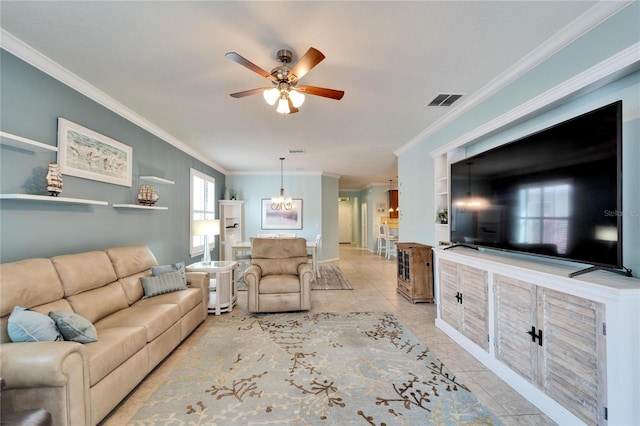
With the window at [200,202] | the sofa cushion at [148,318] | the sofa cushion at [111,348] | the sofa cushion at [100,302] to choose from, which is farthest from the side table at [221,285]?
the window at [200,202]

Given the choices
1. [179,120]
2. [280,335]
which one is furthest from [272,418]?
[179,120]

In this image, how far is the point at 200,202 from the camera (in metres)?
5.97

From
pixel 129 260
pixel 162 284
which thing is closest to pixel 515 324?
pixel 162 284

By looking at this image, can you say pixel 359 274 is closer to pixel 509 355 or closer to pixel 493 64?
pixel 509 355

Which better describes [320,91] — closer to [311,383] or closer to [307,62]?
[307,62]

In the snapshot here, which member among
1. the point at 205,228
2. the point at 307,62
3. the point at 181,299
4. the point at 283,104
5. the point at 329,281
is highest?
the point at 307,62

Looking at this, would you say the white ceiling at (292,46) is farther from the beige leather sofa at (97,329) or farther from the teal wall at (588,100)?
the beige leather sofa at (97,329)

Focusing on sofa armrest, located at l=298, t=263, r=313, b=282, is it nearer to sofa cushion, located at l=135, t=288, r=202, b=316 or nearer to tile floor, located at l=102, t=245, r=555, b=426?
tile floor, located at l=102, t=245, r=555, b=426

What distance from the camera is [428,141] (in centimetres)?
418

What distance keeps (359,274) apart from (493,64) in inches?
194

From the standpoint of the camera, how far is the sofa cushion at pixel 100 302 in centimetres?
214

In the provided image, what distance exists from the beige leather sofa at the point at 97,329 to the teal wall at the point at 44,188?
0.96ft

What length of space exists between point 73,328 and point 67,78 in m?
2.31

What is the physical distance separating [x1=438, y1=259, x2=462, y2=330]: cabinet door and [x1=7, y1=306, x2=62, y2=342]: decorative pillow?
11.1ft
